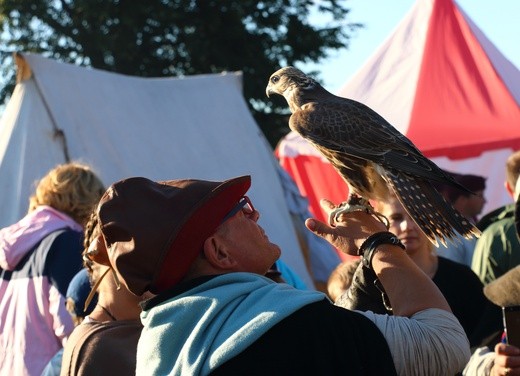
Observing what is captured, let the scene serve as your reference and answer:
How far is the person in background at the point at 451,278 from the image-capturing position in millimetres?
4305

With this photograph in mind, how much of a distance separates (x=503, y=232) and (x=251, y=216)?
2868 millimetres

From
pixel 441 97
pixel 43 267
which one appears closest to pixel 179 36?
pixel 441 97

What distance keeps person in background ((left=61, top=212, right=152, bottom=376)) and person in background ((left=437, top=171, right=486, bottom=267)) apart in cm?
308

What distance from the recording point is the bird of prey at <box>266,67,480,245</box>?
3348 mm

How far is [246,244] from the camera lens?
7.57 feet

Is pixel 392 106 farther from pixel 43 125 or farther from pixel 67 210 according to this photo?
pixel 67 210

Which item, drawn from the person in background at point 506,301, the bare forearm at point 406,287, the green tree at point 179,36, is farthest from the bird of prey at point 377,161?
the green tree at point 179,36

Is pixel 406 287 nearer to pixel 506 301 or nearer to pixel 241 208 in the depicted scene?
pixel 241 208

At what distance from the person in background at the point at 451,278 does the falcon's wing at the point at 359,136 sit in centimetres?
29

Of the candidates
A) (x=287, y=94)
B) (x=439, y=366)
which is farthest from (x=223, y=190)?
(x=287, y=94)

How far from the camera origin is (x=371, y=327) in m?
2.13

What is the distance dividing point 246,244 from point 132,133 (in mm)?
5455

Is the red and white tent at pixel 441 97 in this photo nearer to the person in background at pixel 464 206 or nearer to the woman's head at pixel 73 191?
the person in background at pixel 464 206

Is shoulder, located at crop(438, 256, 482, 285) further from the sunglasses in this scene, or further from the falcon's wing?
the sunglasses
